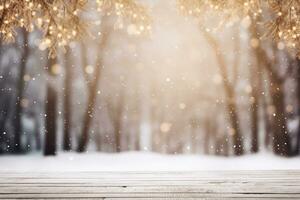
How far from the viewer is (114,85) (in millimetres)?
17953

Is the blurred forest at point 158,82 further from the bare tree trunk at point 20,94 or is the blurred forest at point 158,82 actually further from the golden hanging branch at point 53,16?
the golden hanging branch at point 53,16

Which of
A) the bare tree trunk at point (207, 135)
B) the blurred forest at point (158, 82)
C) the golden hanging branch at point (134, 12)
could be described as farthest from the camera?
the bare tree trunk at point (207, 135)

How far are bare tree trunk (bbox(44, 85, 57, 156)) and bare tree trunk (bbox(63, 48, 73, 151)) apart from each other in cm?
59

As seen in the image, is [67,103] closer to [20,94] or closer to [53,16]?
[20,94]

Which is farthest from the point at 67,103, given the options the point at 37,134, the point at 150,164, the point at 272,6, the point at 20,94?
the point at 272,6

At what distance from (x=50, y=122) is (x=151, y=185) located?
1098 cm

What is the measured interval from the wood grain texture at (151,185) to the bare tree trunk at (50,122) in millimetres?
8659

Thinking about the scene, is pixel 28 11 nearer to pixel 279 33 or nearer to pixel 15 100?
pixel 279 33

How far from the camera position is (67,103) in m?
17.1

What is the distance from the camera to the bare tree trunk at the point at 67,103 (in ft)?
55.2

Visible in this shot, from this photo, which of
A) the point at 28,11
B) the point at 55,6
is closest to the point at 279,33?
the point at 55,6

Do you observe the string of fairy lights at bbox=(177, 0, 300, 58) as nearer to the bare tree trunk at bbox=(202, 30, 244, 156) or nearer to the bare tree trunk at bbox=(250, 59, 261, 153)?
the bare tree trunk at bbox=(202, 30, 244, 156)

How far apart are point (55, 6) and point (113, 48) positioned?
10.6m

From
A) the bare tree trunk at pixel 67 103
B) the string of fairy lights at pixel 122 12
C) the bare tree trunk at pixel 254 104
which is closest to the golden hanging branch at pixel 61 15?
the string of fairy lights at pixel 122 12
